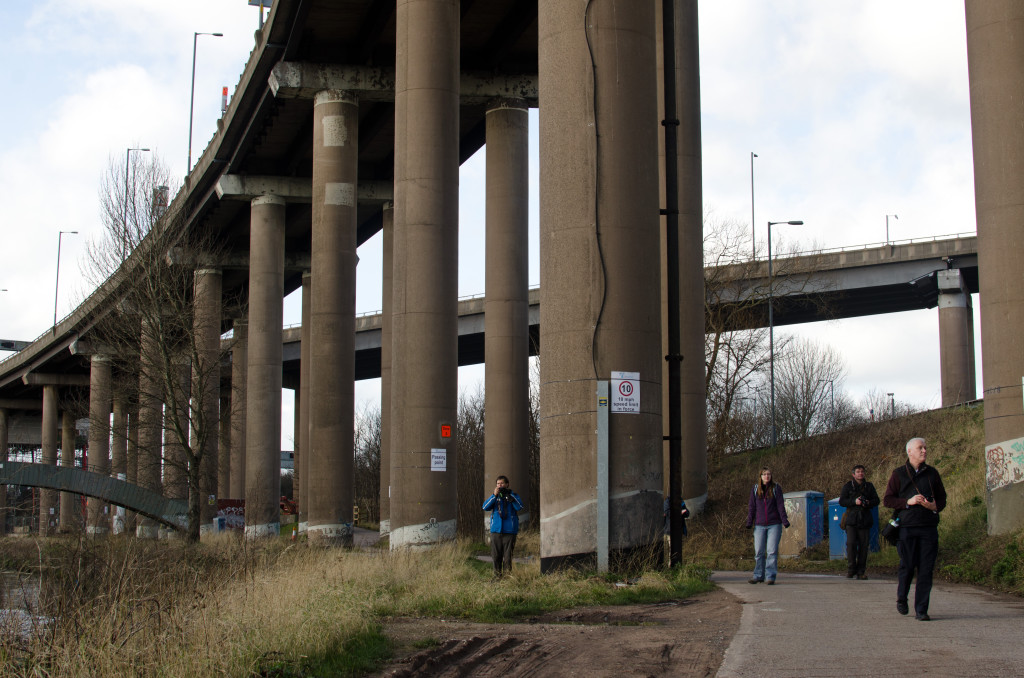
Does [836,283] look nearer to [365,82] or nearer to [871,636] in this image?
[365,82]

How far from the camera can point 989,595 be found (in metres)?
13.6

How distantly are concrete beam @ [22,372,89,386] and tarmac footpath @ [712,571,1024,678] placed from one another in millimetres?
77833

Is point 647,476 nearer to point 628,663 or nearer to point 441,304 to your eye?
point 628,663

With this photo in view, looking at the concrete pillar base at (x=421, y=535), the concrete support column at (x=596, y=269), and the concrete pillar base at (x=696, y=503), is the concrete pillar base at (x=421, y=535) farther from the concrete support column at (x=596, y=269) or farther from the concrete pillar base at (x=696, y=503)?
the concrete support column at (x=596, y=269)

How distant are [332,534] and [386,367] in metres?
8.69

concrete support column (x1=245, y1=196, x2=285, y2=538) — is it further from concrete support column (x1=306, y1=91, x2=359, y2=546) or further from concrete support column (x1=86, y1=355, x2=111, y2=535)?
concrete support column (x1=86, y1=355, x2=111, y2=535)

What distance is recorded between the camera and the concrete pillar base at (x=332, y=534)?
33.4 m

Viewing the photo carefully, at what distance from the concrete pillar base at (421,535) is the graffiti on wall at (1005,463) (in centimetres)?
1265

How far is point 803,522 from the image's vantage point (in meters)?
23.7

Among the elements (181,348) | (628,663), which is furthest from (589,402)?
(181,348)

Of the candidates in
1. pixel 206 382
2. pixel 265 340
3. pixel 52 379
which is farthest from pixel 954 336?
pixel 52 379

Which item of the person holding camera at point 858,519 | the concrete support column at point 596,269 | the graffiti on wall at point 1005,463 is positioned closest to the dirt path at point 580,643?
the concrete support column at point 596,269

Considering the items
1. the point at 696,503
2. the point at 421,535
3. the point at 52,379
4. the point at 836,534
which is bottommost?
the point at 421,535

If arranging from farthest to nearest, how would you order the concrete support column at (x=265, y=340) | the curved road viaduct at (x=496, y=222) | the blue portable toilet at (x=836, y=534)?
1. the concrete support column at (x=265, y=340)
2. the blue portable toilet at (x=836, y=534)
3. the curved road viaduct at (x=496, y=222)
